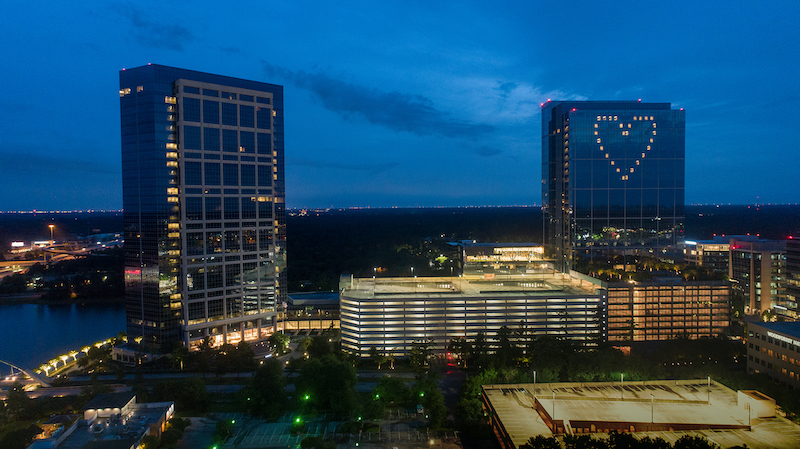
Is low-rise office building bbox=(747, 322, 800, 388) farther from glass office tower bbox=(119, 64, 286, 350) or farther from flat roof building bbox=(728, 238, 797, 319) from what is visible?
glass office tower bbox=(119, 64, 286, 350)

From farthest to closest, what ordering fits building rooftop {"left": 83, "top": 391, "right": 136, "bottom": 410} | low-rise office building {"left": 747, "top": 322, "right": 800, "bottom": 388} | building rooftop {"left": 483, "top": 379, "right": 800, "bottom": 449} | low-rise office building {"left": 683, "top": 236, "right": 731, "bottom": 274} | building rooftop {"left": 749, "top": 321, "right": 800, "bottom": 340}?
low-rise office building {"left": 683, "top": 236, "right": 731, "bottom": 274}
building rooftop {"left": 749, "top": 321, "right": 800, "bottom": 340}
low-rise office building {"left": 747, "top": 322, "right": 800, "bottom": 388}
building rooftop {"left": 83, "top": 391, "right": 136, "bottom": 410}
building rooftop {"left": 483, "top": 379, "right": 800, "bottom": 449}

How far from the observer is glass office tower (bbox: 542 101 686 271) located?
3516 inches

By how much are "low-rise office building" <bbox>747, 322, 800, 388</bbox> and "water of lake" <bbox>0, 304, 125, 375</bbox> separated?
301 feet

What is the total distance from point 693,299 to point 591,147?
35.4 metres

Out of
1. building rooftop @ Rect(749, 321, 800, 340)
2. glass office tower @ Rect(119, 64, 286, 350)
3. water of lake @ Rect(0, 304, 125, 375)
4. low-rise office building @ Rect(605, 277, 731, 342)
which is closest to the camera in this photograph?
building rooftop @ Rect(749, 321, 800, 340)

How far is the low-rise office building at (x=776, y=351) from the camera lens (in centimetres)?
4544

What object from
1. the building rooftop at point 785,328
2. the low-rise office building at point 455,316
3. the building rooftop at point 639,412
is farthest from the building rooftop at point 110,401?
the building rooftop at point 785,328

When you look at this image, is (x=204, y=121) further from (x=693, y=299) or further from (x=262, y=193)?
(x=693, y=299)

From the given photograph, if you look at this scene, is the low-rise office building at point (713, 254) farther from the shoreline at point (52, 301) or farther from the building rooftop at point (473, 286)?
the shoreline at point (52, 301)

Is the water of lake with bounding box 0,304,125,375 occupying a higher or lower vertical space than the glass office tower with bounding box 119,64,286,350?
lower

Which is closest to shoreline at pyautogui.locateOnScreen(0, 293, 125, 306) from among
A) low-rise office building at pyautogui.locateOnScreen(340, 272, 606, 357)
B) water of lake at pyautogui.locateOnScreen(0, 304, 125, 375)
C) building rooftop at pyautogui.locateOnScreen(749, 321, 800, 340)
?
Result: water of lake at pyautogui.locateOnScreen(0, 304, 125, 375)

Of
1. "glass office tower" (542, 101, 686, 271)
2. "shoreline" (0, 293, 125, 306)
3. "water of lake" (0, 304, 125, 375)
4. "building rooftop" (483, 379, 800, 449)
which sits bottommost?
"water of lake" (0, 304, 125, 375)

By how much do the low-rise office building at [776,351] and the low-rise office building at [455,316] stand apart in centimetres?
1708

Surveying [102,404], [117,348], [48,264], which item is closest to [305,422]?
[102,404]
